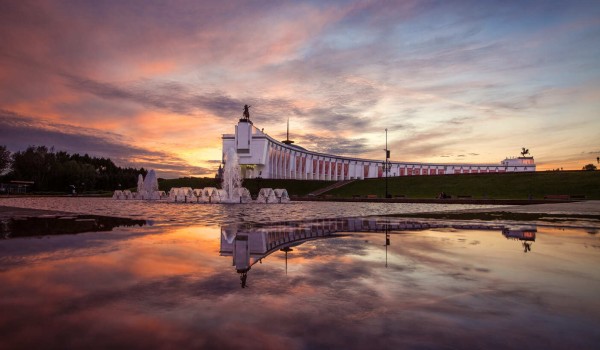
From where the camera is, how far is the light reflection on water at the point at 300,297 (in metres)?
2.89

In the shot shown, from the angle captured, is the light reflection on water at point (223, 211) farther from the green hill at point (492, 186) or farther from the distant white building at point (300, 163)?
the distant white building at point (300, 163)

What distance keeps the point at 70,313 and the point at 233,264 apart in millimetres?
2525

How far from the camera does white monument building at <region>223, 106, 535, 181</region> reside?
313 feet

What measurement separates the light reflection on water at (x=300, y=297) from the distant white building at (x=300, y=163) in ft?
290

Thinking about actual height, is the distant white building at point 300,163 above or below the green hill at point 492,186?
above

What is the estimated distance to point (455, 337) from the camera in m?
2.91

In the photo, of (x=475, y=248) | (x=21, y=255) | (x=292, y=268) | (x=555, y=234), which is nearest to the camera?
(x=292, y=268)

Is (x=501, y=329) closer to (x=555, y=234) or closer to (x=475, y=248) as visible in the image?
(x=475, y=248)

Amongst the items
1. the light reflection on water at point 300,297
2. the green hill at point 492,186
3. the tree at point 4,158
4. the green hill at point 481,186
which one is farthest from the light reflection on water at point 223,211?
the tree at point 4,158

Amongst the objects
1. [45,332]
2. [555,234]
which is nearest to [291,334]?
[45,332]

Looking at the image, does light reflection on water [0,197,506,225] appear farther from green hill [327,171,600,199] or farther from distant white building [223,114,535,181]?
distant white building [223,114,535,181]

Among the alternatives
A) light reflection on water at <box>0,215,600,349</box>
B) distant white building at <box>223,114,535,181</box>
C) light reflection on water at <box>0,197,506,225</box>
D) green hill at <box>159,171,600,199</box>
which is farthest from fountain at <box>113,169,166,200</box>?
light reflection on water at <box>0,215,600,349</box>

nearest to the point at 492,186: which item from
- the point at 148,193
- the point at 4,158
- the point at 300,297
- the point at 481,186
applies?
the point at 481,186

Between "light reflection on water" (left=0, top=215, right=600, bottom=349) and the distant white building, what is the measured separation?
8838 centimetres
